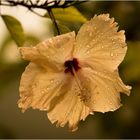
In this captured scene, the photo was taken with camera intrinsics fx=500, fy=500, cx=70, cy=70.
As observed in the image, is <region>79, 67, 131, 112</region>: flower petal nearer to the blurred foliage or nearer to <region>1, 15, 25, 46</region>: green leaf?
<region>1, 15, 25, 46</region>: green leaf

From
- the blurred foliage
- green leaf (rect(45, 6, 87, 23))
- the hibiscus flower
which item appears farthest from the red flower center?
the blurred foliage

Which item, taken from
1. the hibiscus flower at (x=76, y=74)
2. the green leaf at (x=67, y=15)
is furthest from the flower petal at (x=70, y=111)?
the green leaf at (x=67, y=15)

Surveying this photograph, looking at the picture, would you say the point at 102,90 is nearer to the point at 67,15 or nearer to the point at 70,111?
the point at 70,111

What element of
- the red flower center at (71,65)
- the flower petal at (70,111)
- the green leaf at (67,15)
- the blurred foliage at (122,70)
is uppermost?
the green leaf at (67,15)

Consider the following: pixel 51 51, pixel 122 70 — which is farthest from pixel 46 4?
pixel 122 70

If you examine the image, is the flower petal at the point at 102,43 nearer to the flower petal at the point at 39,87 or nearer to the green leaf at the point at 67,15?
the flower petal at the point at 39,87

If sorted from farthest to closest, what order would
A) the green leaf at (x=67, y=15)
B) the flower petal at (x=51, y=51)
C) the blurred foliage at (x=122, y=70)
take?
1. the blurred foliage at (x=122, y=70)
2. the green leaf at (x=67, y=15)
3. the flower petal at (x=51, y=51)

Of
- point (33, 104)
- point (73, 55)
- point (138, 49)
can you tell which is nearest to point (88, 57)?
point (73, 55)
